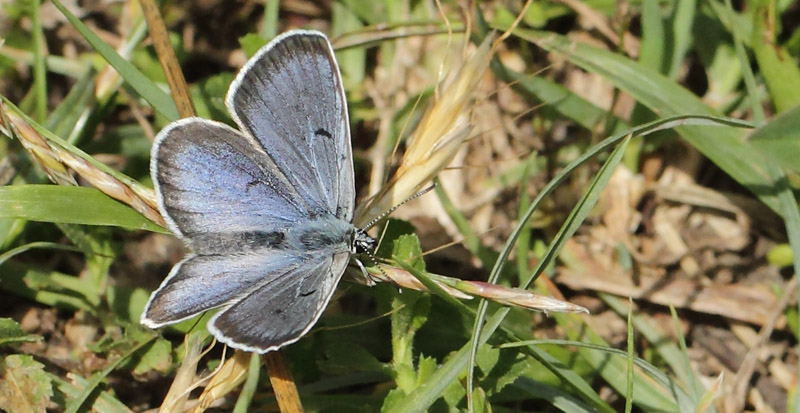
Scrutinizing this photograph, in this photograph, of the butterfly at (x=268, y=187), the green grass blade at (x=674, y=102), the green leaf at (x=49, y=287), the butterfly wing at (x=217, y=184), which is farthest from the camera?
the green grass blade at (x=674, y=102)

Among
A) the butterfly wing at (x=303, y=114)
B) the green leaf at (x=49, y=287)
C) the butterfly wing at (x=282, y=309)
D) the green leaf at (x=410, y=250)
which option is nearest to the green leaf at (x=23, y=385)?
the green leaf at (x=49, y=287)

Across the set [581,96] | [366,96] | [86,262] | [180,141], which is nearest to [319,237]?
[180,141]

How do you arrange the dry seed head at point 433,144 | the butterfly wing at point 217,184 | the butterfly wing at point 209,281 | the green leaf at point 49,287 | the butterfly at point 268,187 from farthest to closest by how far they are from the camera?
1. the green leaf at point 49,287
2. the dry seed head at point 433,144
3. the butterfly wing at point 217,184
4. the butterfly at point 268,187
5. the butterfly wing at point 209,281

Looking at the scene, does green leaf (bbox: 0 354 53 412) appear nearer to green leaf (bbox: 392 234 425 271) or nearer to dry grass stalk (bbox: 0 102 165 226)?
dry grass stalk (bbox: 0 102 165 226)

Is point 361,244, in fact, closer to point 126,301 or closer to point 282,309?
point 282,309

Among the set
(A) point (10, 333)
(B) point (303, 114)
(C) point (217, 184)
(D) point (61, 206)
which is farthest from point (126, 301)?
(B) point (303, 114)

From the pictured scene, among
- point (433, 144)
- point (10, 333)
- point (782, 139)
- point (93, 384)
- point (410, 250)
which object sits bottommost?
point (93, 384)

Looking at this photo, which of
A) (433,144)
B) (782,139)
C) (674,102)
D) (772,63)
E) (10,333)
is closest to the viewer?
(433,144)

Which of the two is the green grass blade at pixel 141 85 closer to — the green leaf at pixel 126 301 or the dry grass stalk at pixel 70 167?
the dry grass stalk at pixel 70 167
